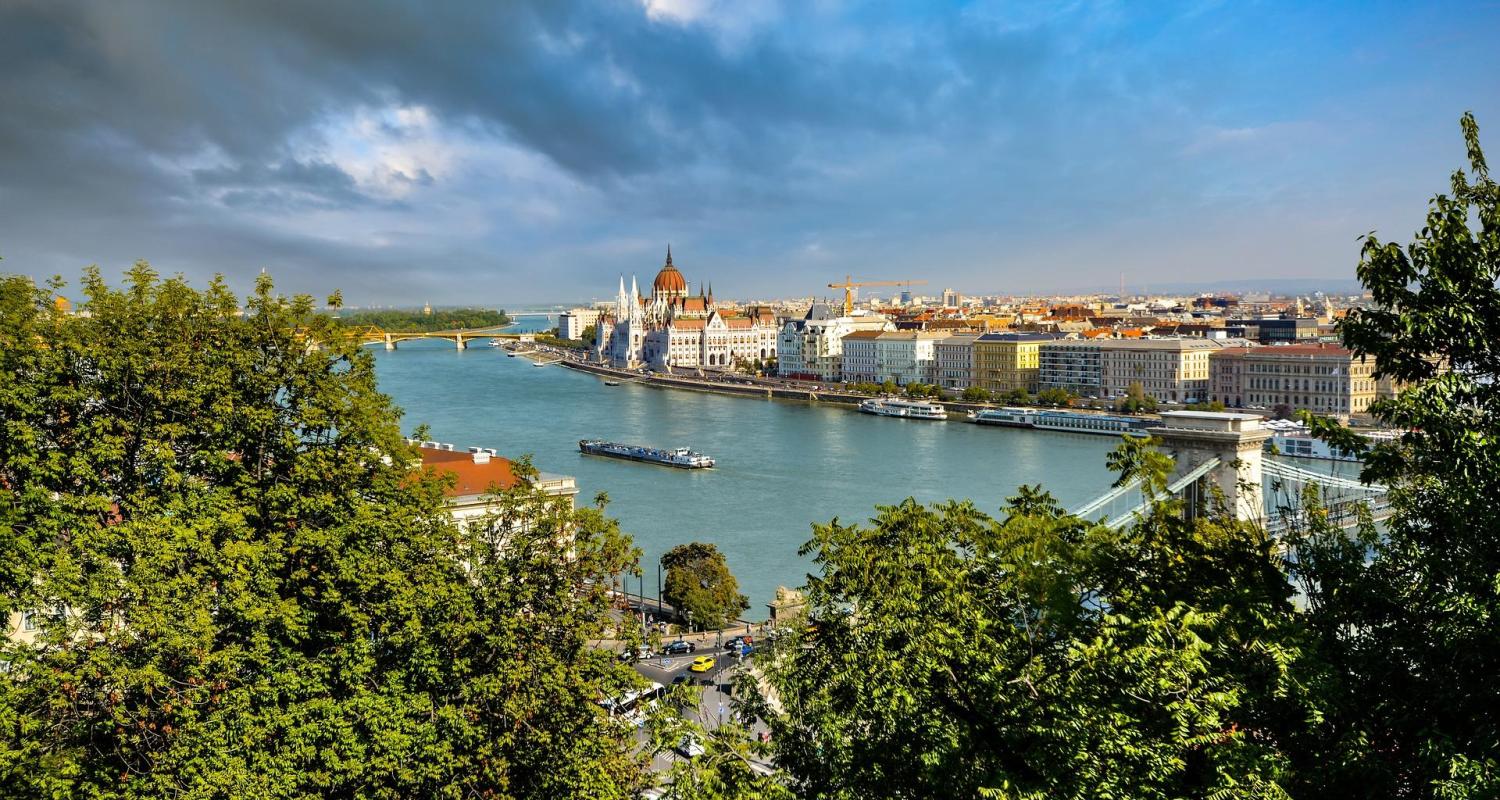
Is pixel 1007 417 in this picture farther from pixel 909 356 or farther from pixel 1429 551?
pixel 1429 551

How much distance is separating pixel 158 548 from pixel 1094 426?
24.2 meters

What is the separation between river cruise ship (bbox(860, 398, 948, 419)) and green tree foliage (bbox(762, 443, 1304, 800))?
24.8m

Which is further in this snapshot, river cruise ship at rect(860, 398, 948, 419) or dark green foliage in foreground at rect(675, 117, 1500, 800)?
river cruise ship at rect(860, 398, 948, 419)

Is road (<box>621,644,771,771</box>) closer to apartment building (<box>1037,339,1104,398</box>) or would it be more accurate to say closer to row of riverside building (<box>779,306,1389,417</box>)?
row of riverside building (<box>779,306,1389,417</box>)

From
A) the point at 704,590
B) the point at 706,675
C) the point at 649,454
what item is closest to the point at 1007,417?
the point at 649,454

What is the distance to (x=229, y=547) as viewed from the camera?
4.05 meters

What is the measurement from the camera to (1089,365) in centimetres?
3431

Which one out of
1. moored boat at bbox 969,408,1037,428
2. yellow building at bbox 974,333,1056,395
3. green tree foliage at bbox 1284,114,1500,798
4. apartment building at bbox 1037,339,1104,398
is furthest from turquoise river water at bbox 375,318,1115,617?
green tree foliage at bbox 1284,114,1500,798

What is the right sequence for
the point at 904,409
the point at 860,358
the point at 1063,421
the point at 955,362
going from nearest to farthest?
the point at 1063,421 → the point at 904,409 → the point at 955,362 → the point at 860,358

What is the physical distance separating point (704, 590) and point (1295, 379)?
77.6 ft

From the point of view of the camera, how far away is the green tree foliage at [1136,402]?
2884 centimetres

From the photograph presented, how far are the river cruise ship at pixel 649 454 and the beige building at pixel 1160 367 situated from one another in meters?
16.1

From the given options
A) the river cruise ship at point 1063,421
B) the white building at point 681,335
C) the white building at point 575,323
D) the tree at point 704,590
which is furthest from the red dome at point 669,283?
the tree at point 704,590

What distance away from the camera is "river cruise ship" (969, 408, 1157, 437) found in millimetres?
25234
